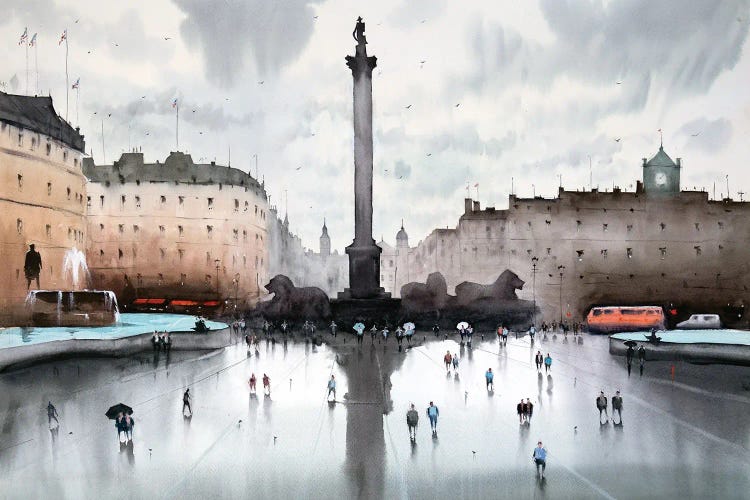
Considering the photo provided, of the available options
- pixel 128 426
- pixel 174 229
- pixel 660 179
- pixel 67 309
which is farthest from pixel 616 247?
pixel 128 426

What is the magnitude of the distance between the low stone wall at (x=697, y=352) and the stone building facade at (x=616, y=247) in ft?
23.3

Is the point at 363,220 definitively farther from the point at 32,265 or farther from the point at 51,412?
the point at 51,412

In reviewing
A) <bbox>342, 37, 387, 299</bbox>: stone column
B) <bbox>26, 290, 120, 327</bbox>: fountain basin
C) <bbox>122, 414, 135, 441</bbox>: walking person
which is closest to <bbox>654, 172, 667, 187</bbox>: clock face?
<bbox>342, 37, 387, 299</bbox>: stone column

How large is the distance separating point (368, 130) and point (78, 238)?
1458 cm

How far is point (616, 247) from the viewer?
45.0 meters

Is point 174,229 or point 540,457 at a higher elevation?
point 174,229

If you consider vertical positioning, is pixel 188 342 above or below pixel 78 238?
below

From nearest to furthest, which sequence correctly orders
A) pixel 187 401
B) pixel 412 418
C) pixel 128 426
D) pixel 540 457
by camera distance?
1. pixel 540 457
2. pixel 128 426
3. pixel 412 418
4. pixel 187 401

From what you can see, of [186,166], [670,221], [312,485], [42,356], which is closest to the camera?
[312,485]

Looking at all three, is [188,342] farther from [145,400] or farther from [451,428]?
[451,428]

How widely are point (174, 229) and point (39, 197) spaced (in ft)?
60.4

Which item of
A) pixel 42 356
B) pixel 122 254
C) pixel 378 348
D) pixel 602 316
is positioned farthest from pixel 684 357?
pixel 122 254

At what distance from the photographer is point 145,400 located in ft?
49.9

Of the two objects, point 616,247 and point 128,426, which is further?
point 616,247
